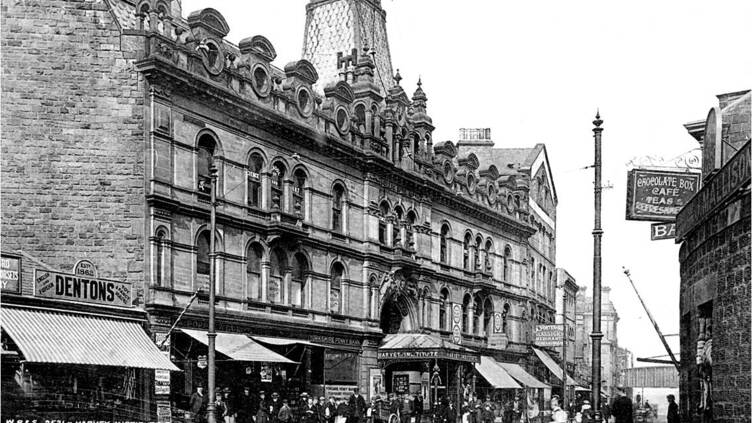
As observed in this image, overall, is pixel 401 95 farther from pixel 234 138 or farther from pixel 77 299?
pixel 77 299

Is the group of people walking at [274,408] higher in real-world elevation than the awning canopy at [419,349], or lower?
lower

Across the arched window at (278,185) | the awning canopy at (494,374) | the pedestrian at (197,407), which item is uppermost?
the arched window at (278,185)

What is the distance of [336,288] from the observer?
35.5 meters

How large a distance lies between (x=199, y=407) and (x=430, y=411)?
50.4ft

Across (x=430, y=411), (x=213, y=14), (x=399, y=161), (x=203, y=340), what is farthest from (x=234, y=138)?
(x=430, y=411)

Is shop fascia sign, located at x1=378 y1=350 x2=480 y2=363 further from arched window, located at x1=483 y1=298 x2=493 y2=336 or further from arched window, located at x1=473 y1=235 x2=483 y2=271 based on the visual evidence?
arched window, located at x1=483 y1=298 x2=493 y2=336

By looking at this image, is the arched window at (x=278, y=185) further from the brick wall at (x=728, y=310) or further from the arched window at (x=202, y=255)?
the brick wall at (x=728, y=310)

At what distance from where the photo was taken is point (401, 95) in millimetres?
42000

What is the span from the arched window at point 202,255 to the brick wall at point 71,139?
256cm

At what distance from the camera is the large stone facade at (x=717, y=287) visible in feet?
39.1

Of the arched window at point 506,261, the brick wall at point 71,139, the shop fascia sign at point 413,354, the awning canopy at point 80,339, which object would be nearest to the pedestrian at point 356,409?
the shop fascia sign at point 413,354

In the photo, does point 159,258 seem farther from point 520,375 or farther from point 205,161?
point 520,375

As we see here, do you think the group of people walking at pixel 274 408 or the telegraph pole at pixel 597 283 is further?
the group of people walking at pixel 274 408

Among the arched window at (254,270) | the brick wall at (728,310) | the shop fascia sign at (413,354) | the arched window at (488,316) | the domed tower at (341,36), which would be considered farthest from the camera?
the arched window at (488,316)
